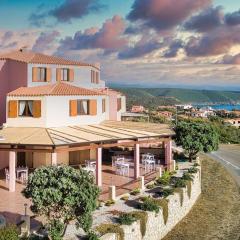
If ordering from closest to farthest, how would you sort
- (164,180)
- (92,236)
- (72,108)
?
(92,236), (164,180), (72,108)

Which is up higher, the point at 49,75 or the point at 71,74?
the point at 71,74

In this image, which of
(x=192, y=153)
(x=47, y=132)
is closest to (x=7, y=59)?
(x=47, y=132)

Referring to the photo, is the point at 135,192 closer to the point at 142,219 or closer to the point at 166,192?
the point at 166,192

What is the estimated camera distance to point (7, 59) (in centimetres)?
3747

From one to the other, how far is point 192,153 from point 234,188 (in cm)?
564

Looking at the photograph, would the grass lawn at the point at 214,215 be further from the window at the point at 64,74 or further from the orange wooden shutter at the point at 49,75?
the orange wooden shutter at the point at 49,75

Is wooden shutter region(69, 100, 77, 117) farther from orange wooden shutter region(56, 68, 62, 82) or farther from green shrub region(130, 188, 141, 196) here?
green shrub region(130, 188, 141, 196)

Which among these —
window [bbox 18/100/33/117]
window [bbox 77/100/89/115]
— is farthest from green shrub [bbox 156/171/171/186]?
window [bbox 18/100/33/117]

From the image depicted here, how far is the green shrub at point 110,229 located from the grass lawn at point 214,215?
484cm

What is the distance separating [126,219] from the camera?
20.1 metres

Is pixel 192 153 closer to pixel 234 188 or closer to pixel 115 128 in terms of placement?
pixel 234 188

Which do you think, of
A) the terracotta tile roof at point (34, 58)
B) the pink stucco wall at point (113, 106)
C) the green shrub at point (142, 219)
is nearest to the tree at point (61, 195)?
the green shrub at point (142, 219)

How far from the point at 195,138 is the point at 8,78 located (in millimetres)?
17640

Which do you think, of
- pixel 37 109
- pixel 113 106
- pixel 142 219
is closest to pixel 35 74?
pixel 37 109
